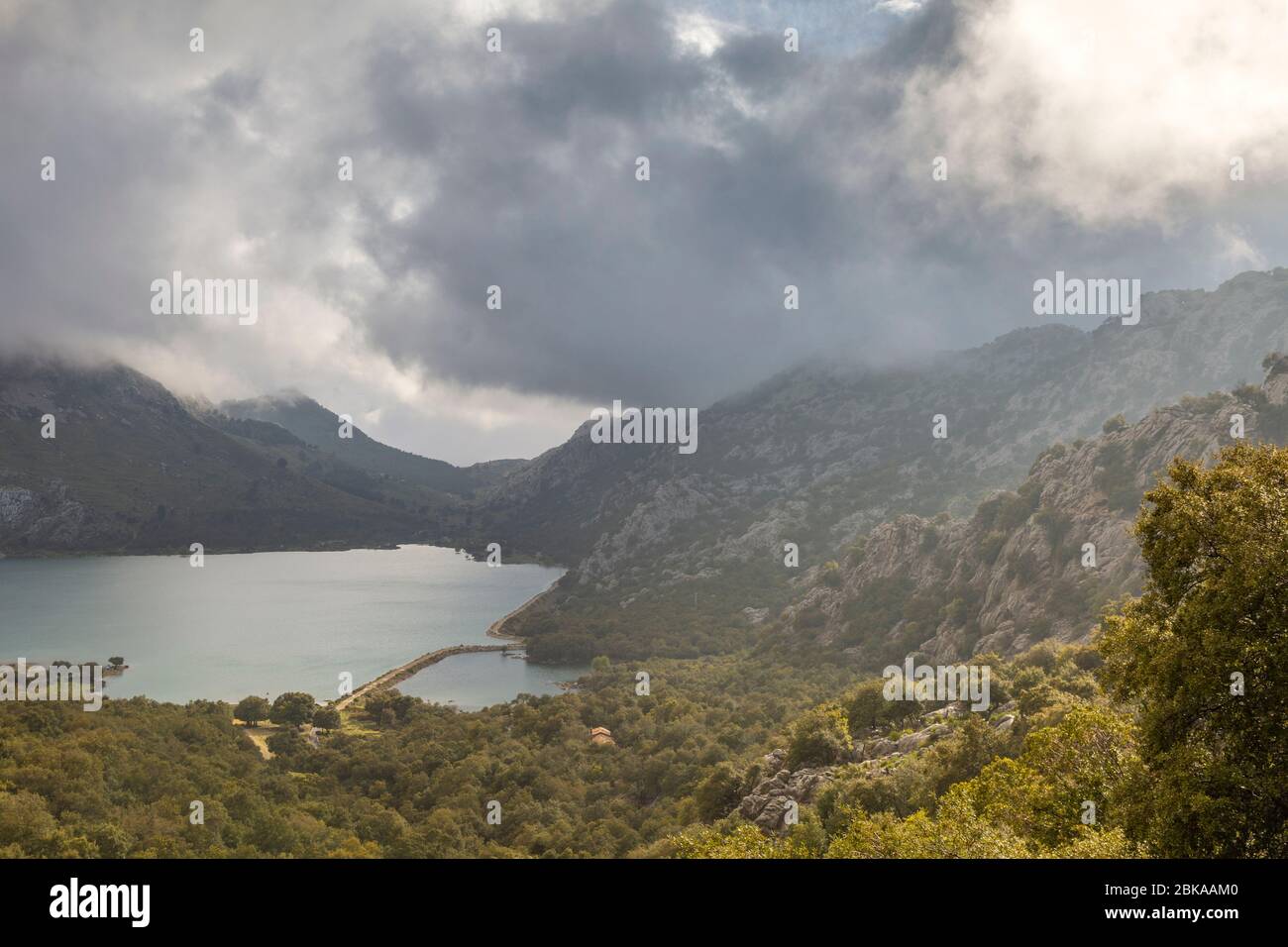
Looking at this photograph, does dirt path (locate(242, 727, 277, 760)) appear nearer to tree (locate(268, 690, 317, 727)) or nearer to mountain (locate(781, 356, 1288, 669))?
tree (locate(268, 690, 317, 727))

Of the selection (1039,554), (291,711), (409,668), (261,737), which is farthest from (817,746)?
(409,668)

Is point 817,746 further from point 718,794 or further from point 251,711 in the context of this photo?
point 251,711

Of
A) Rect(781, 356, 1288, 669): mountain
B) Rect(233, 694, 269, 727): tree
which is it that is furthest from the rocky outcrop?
Rect(233, 694, 269, 727): tree

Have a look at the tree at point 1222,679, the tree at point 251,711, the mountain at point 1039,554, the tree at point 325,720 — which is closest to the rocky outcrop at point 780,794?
the tree at point 1222,679

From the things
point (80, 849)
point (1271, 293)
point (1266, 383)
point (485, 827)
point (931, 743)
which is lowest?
point (485, 827)
